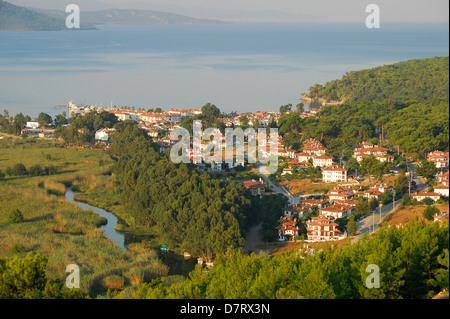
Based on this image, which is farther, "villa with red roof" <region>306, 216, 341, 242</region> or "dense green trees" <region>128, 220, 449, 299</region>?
"villa with red roof" <region>306, 216, 341, 242</region>

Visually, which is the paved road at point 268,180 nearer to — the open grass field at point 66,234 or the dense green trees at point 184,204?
the dense green trees at point 184,204

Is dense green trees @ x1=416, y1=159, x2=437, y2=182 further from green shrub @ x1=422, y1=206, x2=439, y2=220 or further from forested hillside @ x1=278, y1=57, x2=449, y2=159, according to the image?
green shrub @ x1=422, y1=206, x2=439, y2=220

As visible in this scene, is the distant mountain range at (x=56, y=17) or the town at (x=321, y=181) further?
the distant mountain range at (x=56, y=17)

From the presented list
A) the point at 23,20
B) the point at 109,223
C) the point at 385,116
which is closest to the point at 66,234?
the point at 109,223

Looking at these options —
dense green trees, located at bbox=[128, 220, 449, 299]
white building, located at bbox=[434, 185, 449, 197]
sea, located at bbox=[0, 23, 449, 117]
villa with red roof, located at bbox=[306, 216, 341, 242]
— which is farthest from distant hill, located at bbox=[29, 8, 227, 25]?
dense green trees, located at bbox=[128, 220, 449, 299]

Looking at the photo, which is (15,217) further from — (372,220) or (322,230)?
(372,220)

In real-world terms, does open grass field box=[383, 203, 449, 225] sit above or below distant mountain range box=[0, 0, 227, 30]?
below

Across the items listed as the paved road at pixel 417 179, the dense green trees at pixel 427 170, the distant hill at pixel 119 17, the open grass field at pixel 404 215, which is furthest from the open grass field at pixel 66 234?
the distant hill at pixel 119 17
